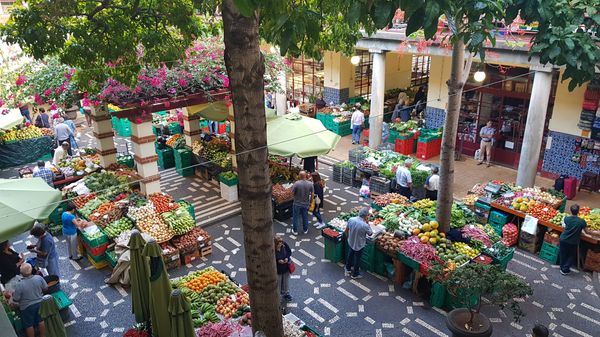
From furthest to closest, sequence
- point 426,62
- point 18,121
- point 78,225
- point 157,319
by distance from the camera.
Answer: point 426,62 → point 18,121 → point 78,225 → point 157,319

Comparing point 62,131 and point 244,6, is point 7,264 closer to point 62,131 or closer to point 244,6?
point 244,6

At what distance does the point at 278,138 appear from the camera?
40.8 feet

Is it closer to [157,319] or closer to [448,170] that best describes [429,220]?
[448,170]

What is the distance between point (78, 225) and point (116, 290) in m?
1.79

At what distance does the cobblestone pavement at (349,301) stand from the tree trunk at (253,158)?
313 cm

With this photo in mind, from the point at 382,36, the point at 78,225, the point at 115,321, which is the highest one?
the point at 382,36

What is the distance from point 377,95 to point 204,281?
10.2m

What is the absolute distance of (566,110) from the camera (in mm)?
13750

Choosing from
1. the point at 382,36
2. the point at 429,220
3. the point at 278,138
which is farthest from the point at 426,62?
the point at 429,220

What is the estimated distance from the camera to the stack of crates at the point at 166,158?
1575 centimetres

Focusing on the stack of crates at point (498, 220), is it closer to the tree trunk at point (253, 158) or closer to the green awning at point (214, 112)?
the tree trunk at point (253, 158)

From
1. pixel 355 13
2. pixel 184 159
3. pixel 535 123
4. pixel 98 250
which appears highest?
pixel 355 13

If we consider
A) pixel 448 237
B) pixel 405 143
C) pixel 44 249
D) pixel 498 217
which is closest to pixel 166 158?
pixel 44 249

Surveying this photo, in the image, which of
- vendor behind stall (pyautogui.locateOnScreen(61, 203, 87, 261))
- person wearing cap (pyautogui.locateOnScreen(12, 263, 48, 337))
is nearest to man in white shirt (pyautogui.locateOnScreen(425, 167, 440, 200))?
vendor behind stall (pyautogui.locateOnScreen(61, 203, 87, 261))
